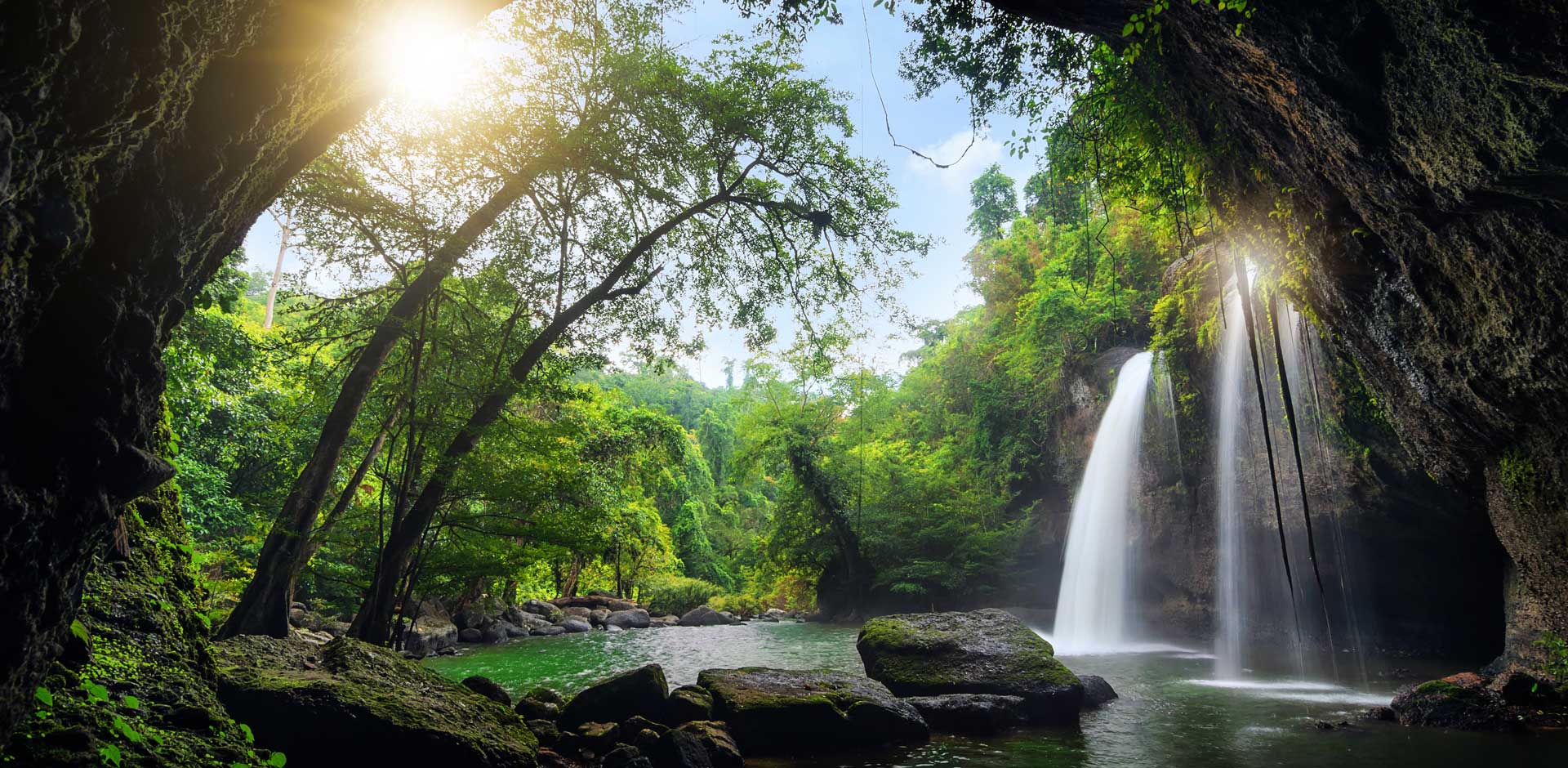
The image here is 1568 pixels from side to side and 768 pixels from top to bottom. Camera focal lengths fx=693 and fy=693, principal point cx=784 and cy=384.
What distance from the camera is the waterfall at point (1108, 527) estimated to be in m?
17.9

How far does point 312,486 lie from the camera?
8.69 meters

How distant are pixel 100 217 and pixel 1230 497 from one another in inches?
687

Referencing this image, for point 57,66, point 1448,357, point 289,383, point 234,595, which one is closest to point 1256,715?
point 1448,357

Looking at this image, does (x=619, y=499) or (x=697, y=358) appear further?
(x=619, y=499)

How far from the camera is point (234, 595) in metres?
12.1

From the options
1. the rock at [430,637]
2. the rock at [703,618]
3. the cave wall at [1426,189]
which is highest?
the cave wall at [1426,189]

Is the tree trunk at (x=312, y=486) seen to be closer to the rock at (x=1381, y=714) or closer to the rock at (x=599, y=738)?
the rock at (x=599, y=738)

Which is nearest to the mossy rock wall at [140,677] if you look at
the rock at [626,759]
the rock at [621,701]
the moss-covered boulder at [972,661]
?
the rock at [626,759]

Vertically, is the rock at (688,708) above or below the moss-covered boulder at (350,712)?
below

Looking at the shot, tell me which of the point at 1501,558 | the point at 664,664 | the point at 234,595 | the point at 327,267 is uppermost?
the point at 327,267

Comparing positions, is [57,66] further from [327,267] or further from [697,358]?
[697,358]

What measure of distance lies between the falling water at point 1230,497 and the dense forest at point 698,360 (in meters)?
0.09

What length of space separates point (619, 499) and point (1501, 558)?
17977 millimetres

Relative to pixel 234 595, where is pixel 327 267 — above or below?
above
